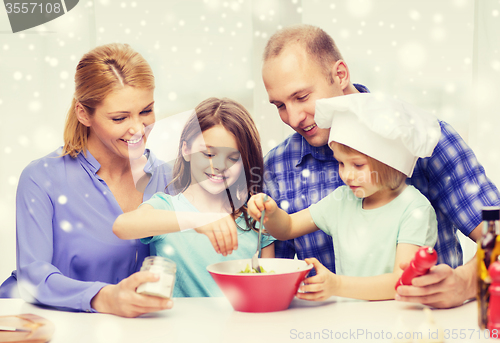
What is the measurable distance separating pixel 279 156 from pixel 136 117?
1.50 feet

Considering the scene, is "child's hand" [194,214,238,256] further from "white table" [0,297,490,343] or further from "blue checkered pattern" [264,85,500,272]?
"blue checkered pattern" [264,85,500,272]

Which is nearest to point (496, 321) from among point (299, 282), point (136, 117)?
point (299, 282)

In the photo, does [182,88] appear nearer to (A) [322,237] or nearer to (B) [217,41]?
(B) [217,41]

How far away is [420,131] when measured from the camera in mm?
875

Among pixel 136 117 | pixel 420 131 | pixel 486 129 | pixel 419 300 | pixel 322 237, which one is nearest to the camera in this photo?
pixel 419 300

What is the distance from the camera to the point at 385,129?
0.85 metres

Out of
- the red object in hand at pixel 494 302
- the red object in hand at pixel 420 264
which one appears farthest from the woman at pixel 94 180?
the red object in hand at pixel 494 302

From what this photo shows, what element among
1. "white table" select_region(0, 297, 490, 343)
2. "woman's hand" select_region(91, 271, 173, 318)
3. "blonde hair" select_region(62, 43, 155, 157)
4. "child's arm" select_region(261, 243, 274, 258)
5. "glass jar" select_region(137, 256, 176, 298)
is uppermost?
"blonde hair" select_region(62, 43, 155, 157)

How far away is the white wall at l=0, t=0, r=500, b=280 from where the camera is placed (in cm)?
118

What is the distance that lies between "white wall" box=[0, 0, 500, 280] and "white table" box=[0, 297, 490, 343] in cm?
56

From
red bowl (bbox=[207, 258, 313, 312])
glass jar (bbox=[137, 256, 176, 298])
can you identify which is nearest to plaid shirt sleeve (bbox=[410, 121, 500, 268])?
red bowl (bbox=[207, 258, 313, 312])

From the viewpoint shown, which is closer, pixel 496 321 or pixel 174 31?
pixel 496 321

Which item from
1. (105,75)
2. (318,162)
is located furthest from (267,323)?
(105,75)

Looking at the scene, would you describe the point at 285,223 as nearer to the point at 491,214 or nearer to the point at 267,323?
the point at 267,323
